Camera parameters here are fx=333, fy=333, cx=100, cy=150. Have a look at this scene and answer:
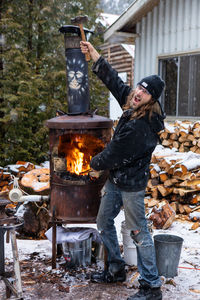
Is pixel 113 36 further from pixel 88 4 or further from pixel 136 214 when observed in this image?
pixel 136 214

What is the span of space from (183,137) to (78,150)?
151 inches

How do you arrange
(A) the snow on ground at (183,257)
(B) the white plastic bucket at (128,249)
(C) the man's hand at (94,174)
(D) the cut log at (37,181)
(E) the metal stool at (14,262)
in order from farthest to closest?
(D) the cut log at (37,181) → (B) the white plastic bucket at (128,249) → (C) the man's hand at (94,174) → (A) the snow on ground at (183,257) → (E) the metal stool at (14,262)

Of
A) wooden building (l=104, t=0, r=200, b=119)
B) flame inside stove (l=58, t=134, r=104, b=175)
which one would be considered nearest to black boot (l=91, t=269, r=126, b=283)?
flame inside stove (l=58, t=134, r=104, b=175)

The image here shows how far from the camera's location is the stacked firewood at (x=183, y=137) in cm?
710

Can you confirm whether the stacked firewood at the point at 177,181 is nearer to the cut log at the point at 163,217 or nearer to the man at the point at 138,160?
the cut log at the point at 163,217

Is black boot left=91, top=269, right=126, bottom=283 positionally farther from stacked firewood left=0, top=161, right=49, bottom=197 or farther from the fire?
stacked firewood left=0, top=161, right=49, bottom=197

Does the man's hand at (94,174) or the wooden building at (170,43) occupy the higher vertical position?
the wooden building at (170,43)

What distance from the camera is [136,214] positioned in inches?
125

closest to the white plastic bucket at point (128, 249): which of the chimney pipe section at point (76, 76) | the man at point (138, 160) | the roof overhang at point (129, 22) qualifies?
the man at point (138, 160)

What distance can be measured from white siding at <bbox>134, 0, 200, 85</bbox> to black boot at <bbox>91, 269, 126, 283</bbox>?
19.3 feet

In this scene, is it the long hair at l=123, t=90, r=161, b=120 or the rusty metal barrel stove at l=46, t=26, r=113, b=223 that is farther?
the rusty metal barrel stove at l=46, t=26, r=113, b=223

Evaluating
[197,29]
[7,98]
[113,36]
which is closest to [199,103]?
[197,29]

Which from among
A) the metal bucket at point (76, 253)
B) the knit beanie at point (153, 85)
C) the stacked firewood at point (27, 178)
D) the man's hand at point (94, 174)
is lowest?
the metal bucket at point (76, 253)

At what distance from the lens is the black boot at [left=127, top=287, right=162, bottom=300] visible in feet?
10.3
